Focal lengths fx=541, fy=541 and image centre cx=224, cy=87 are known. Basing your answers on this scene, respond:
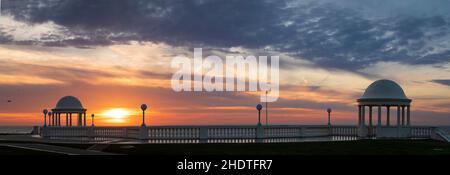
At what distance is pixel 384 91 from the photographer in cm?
4628

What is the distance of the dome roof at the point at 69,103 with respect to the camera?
63531 millimetres

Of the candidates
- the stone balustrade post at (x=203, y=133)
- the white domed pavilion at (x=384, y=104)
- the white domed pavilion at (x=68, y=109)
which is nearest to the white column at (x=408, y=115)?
the white domed pavilion at (x=384, y=104)

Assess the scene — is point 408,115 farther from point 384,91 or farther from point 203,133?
point 203,133

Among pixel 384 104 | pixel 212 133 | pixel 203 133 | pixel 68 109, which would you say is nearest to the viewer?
pixel 203 133

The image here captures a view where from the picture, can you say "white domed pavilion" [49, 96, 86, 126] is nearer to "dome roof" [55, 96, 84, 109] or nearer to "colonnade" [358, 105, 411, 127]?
"dome roof" [55, 96, 84, 109]

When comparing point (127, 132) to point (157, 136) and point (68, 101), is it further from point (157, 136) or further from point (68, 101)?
point (68, 101)

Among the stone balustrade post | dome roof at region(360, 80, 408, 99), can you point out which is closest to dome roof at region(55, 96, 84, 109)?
the stone balustrade post

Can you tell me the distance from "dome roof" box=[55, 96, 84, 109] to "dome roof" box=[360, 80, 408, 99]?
112 ft

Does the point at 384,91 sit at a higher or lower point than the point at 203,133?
higher

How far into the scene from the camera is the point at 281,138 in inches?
1686

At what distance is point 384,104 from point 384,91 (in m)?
1.20

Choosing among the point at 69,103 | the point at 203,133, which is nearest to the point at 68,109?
the point at 69,103
